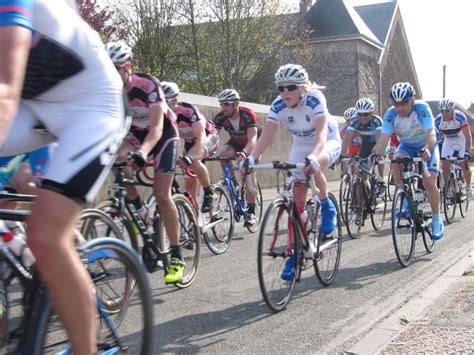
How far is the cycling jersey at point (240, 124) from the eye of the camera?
30.1ft

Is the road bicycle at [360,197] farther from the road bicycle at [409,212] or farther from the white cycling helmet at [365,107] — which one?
the road bicycle at [409,212]

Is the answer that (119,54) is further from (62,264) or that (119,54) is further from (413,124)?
(413,124)

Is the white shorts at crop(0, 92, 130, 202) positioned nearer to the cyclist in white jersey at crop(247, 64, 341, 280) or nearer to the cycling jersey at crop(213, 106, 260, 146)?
the cyclist in white jersey at crop(247, 64, 341, 280)

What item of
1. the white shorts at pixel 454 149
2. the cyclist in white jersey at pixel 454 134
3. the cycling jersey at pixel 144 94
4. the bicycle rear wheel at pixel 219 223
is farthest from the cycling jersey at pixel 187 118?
the white shorts at pixel 454 149

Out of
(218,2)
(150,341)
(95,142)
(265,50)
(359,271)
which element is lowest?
(359,271)

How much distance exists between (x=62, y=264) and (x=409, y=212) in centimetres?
539

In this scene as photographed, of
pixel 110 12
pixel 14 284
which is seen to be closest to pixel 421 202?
pixel 14 284

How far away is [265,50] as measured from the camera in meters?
28.4

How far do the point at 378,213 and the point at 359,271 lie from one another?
421cm

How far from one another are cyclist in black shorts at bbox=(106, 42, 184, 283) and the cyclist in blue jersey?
301 centimetres

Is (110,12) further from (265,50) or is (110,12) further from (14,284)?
(14,284)

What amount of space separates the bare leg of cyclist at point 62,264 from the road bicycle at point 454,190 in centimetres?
891

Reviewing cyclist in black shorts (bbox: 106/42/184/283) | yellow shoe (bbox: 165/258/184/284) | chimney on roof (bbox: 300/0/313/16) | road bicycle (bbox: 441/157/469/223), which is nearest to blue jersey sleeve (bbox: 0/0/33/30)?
cyclist in black shorts (bbox: 106/42/184/283)

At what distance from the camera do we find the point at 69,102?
8.09 feet
